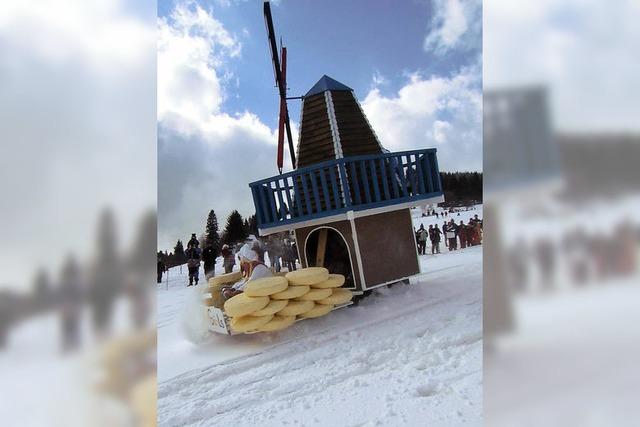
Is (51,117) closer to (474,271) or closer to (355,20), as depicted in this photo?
(355,20)

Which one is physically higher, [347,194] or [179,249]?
[347,194]

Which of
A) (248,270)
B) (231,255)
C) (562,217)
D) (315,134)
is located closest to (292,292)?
(248,270)

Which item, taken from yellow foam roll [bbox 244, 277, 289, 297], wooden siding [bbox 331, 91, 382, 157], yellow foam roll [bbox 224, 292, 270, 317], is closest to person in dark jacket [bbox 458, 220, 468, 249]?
wooden siding [bbox 331, 91, 382, 157]

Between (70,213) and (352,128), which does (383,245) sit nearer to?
(352,128)

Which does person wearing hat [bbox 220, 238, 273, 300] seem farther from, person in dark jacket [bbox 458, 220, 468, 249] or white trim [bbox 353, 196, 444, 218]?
person in dark jacket [bbox 458, 220, 468, 249]

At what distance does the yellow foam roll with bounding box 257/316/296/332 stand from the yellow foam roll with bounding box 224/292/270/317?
100 mm

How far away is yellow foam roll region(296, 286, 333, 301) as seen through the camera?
2207mm

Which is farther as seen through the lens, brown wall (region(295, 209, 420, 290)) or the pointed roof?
the pointed roof

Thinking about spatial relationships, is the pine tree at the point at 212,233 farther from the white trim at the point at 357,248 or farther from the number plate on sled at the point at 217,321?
the white trim at the point at 357,248

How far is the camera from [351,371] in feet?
6.43

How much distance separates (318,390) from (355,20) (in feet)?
6.79

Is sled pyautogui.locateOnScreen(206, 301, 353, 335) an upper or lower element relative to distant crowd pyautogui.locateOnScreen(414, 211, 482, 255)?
lower

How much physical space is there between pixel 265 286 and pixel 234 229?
2.17 feet

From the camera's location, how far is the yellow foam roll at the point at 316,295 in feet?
7.24
